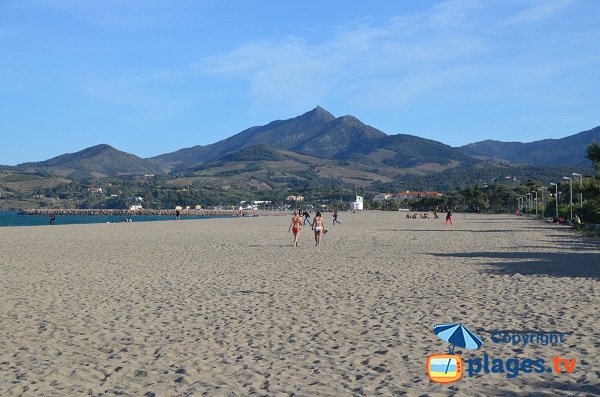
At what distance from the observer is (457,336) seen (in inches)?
273

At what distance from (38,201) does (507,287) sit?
190216mm

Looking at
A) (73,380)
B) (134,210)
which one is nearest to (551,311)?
(73,380)

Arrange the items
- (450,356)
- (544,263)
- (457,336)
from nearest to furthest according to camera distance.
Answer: (450,356) < (457,336) < (544,263)

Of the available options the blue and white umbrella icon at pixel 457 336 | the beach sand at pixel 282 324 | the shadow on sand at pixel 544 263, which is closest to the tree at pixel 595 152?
the shadow on sand at pixel 544 263

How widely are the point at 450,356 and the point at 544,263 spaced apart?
993 cm

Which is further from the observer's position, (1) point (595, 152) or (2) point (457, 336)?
(1) point (595, 152)

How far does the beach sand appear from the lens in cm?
545

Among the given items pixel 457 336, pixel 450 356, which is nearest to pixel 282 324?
pixel 457 336

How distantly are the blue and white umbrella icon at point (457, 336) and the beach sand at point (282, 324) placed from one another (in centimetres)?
11

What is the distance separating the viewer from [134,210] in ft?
525

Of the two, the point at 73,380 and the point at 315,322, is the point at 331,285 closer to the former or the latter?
the point at 315,322

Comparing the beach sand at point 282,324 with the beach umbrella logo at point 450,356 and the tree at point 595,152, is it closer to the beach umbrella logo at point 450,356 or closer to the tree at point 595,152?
the beach umbrella logo at point 450,356

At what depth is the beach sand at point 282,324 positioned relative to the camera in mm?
5445

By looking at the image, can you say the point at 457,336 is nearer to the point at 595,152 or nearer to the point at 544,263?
the point at 544,263
